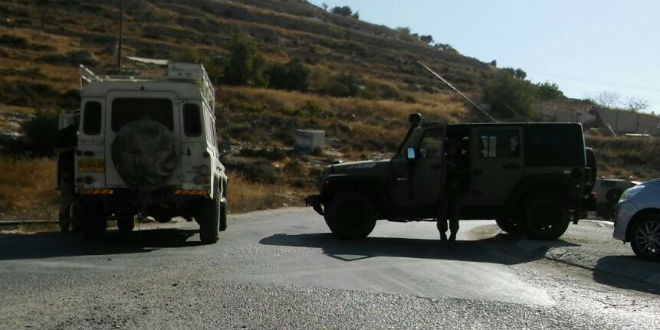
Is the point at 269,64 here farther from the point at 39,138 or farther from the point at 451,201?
the point at 451,201

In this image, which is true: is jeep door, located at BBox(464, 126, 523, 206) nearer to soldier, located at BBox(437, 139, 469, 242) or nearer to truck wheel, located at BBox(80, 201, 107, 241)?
soldier, located at BBox(437, 139, 469, 242)

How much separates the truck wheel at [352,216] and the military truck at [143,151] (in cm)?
227

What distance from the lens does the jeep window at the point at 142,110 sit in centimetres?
1221

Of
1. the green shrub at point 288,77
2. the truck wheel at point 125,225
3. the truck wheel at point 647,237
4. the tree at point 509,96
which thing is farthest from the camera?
the green shrub at point 288,77

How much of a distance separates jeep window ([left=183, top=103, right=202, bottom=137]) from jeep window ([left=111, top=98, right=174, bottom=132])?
0.75ft

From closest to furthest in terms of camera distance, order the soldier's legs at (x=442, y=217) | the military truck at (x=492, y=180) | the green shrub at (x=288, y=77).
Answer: the soldier's legs at (x=442, y=217), the military truck at (x=492, y=180), the green shrub at (x=288, y=77)

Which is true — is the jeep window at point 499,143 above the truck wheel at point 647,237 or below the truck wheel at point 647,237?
above

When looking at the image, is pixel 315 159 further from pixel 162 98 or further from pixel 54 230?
pixel 162 98

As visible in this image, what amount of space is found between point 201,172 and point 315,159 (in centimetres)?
3189

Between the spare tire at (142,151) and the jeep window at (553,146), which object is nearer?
the spare tire at (142,151)

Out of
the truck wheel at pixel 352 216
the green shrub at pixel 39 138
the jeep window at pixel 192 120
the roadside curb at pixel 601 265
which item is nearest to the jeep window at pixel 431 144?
the truck wheel at pixel 352 216

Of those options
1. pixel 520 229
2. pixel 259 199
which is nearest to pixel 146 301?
pixel 520 229

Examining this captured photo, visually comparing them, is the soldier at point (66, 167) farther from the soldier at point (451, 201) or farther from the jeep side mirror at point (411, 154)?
the soldier at point (451, 201)

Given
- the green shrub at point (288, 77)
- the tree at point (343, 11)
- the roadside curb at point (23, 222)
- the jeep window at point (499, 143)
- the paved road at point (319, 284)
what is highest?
the tree at point (343, 11)
